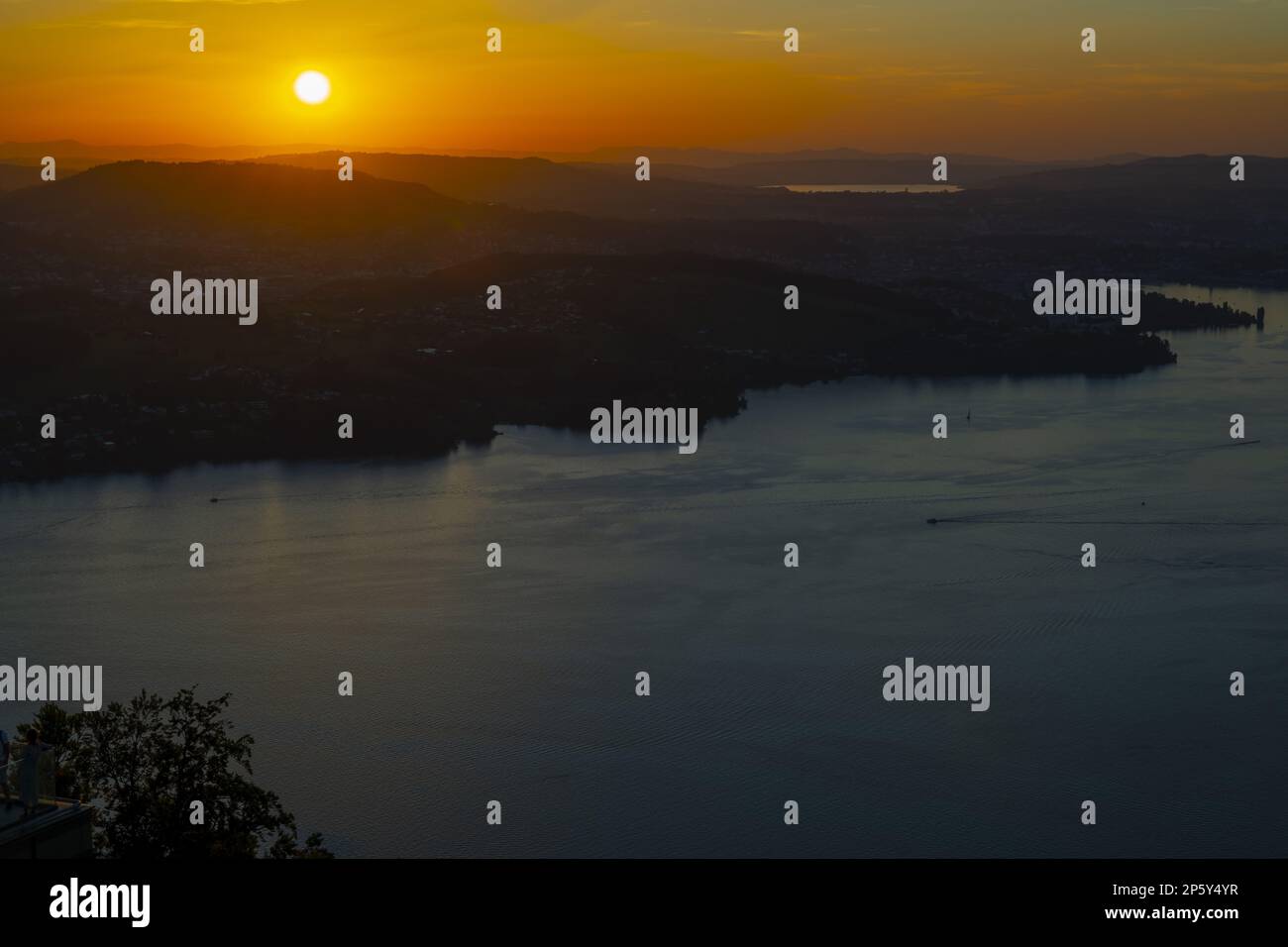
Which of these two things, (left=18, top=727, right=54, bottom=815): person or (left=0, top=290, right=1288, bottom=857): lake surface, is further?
(left=0, top=290, right=1288, bottom=857): lake surface

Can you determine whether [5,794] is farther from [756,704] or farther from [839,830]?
[756,704]
